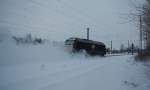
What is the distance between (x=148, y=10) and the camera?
217 inches

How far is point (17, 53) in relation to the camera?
16.7 metres

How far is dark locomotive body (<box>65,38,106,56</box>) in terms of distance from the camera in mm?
30441

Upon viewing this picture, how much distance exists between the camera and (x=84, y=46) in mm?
32375

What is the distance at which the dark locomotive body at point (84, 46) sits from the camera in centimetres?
3044

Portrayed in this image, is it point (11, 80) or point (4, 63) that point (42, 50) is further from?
point (11, 80)

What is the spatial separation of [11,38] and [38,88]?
11.7 m

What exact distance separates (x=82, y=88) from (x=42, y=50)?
15409 mm

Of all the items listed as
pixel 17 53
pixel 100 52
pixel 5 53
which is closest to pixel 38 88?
pixel 5 53

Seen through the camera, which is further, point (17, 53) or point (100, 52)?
point (100, 52)

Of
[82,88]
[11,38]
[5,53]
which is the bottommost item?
[82,88]

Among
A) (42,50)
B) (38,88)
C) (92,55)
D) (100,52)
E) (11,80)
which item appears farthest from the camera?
(100,52)

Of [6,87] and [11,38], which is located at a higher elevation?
[11,38]

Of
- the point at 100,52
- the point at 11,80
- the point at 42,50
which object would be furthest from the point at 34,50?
the point at 100,52

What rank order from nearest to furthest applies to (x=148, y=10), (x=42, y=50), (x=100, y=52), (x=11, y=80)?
(x=148, y=10)
(x=11, y=80)
(x=42, y=50)
(x=100, y=52)
